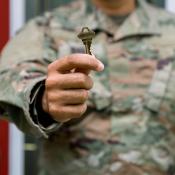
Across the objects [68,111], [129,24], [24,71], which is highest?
[129,24]

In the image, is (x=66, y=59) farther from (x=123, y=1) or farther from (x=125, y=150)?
(x=123, y=1)

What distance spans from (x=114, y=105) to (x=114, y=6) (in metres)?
0.28

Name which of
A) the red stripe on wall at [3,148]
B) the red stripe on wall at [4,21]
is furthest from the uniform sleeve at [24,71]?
the red stripe on wall at [3,148]

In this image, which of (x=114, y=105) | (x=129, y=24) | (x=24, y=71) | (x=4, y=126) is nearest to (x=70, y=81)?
(x=24, y=71)

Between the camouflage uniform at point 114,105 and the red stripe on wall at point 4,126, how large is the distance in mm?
248

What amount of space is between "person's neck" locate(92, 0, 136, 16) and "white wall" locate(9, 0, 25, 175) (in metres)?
0.31

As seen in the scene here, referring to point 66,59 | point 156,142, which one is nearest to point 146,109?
point 156,142

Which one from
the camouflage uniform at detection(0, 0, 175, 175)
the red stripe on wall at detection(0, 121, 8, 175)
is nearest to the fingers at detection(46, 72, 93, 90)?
the camouflage uniform at detection(0, 0, 175, 175)

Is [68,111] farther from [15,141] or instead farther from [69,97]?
[15,141]

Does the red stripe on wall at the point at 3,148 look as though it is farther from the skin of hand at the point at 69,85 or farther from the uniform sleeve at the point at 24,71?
the skin of hand at the point at 69,85

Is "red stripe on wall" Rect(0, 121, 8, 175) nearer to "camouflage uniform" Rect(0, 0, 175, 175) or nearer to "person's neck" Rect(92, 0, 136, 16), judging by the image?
"camouflage uniform" Rect(0, 0, 175, 175)

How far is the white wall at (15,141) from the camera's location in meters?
1.78

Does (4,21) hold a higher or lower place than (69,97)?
higher

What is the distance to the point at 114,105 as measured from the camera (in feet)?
4.80
